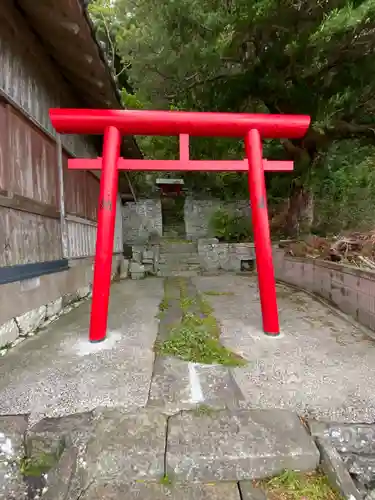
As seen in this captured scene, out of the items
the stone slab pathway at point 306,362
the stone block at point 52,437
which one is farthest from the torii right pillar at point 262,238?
the stone block at point 52,437

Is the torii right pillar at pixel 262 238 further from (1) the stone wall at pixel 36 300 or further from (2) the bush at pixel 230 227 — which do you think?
(2) the bush at pixel 230 227

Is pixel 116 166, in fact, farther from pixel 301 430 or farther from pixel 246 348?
pixel 301 430

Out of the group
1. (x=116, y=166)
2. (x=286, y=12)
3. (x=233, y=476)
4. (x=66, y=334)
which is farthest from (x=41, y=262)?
(x=286, y=12)

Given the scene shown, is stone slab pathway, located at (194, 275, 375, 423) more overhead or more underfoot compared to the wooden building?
more underfoot

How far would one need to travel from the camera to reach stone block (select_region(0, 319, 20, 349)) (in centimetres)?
297

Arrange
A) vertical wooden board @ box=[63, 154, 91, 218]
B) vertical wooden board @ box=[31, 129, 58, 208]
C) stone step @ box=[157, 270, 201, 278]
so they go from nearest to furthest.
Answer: vertical wooden board @ box=[31, 129, 58, 208] < vertical wooden board @ box=[63, 154, 91, 218] < stone step @ box=[157, 270, 201, 278]

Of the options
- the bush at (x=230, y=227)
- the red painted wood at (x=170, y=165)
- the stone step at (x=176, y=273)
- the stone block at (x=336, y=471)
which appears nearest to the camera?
the stone block at (x=336, y=471)

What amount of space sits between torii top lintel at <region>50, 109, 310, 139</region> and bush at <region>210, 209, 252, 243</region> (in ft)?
25.6

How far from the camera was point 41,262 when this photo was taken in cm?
378

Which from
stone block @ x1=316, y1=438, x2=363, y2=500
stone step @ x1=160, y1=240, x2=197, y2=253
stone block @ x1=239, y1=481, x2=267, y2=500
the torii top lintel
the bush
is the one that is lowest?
stone block @ x1=239, y1=481, x2=267, y2=500

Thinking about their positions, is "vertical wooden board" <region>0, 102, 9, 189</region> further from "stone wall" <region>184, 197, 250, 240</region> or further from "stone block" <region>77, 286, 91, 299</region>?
"stone wall" <region>184, 197, 250, 240</region>

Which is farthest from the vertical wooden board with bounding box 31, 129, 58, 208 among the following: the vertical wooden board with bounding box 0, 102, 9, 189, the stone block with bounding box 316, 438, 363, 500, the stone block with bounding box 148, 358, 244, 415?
the stone block with bounding box 316, 438, 363, 500

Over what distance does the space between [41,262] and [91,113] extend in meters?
1.93

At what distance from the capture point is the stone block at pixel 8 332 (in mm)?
2969
